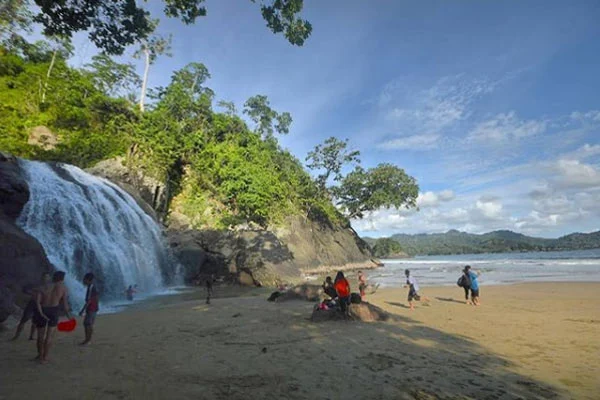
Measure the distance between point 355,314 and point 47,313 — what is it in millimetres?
7591

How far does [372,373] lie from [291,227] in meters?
40.5

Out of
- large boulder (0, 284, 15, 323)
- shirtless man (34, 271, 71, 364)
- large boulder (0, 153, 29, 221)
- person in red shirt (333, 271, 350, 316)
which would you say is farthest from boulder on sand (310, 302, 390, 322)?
large boulder (0, 153, 29, 221)

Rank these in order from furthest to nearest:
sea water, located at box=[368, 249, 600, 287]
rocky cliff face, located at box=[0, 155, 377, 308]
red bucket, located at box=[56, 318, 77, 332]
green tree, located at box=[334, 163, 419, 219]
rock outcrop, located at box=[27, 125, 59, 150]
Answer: green tree, located at box=[334, 163, 419, 219]
rock outcrop, located at box=[27, 125, 59, 150]
sea water, located at box=[368, 249, 600, 287]
rocky cliff face, located at box=[0, 155, 377, 308]
red bucket, located at box=[56, 318, 77, 332]

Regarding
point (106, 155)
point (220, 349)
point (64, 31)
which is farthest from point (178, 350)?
point (106, 155)

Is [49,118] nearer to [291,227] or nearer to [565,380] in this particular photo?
[291,227]

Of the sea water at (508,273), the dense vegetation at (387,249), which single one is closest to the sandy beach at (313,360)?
the sea water at (508,273)

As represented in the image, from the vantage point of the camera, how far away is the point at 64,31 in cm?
683

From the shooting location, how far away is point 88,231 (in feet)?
59.7

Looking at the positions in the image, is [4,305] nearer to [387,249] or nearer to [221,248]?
[221,248]

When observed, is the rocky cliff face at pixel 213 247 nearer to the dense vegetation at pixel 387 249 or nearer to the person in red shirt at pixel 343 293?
the person in red shirt at pixel 343 293

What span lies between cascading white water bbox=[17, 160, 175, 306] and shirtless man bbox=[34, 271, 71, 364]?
848cm

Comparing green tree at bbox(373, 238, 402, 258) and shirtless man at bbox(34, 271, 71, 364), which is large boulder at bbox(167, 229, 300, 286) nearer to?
shirtless man at bbox(34, 271, 71, 364)

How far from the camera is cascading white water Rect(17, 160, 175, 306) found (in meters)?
16.2

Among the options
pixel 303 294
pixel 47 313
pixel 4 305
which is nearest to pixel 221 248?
pixel 303 294
